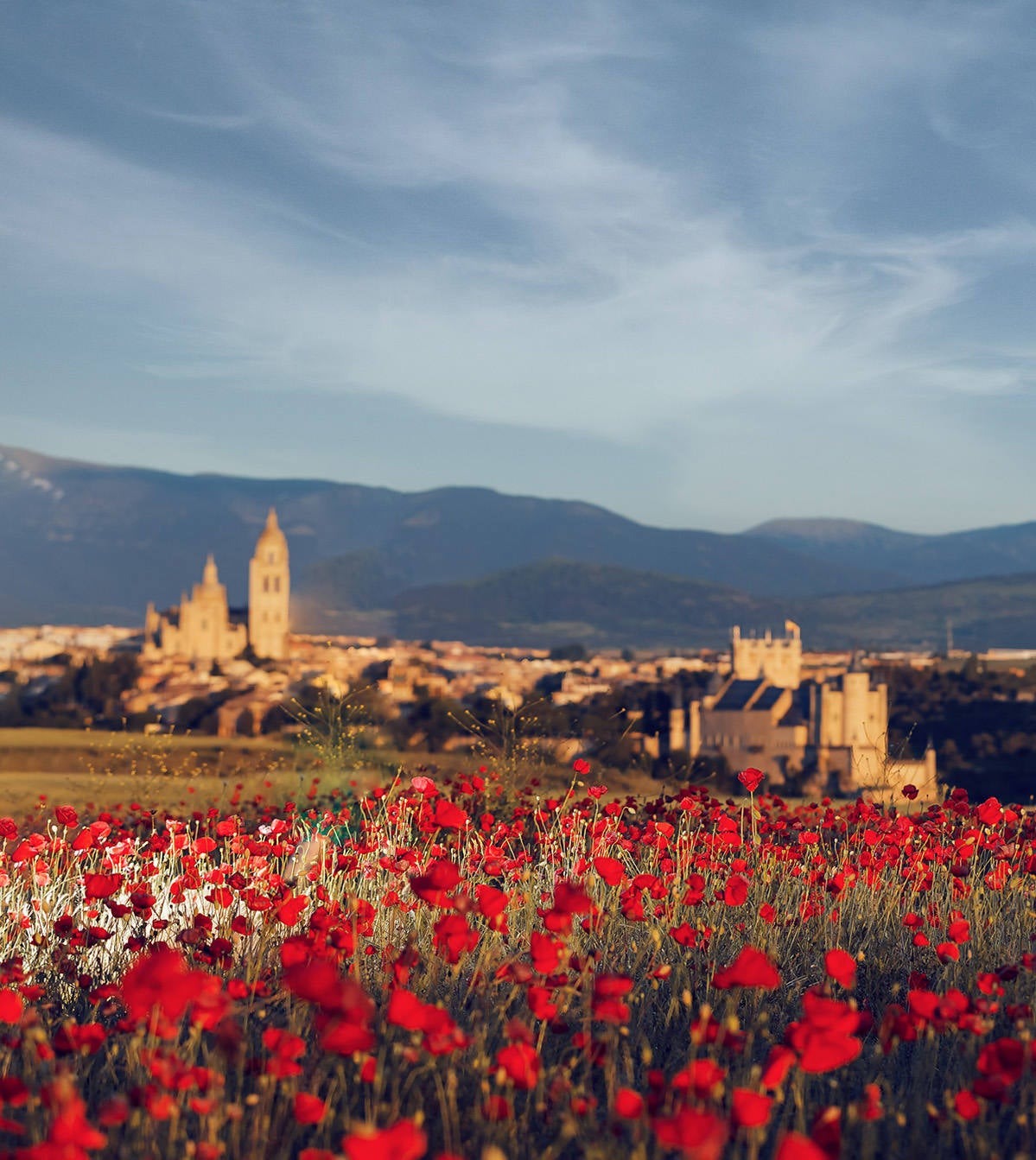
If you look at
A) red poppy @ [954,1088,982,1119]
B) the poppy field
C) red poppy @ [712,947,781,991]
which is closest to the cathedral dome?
the poppy field

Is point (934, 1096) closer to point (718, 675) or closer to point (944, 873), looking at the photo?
point (944, 873)

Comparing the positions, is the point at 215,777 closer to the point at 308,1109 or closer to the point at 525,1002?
the point at 525,1002

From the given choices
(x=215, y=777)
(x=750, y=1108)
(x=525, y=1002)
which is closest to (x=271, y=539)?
(x=215, y=777)

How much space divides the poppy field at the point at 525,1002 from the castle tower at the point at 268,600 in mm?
121610

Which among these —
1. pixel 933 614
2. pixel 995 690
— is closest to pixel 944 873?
pixel 995 690

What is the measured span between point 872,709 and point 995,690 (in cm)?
1299

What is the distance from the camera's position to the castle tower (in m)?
128

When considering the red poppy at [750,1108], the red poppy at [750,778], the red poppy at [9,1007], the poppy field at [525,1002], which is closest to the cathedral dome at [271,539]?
the poppy field at [525,1002]

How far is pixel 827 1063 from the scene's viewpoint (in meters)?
2.47

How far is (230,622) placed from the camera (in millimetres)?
134500

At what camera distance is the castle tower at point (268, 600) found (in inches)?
5027

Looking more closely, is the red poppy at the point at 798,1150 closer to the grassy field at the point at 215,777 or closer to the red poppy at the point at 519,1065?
the red poppy at the point at 519,1065

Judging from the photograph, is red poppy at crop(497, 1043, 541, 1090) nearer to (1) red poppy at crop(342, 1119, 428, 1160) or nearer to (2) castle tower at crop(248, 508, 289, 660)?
(1) red poppy at crop(342, 1119, 428, 1160)

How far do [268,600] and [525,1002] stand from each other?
13133cm
